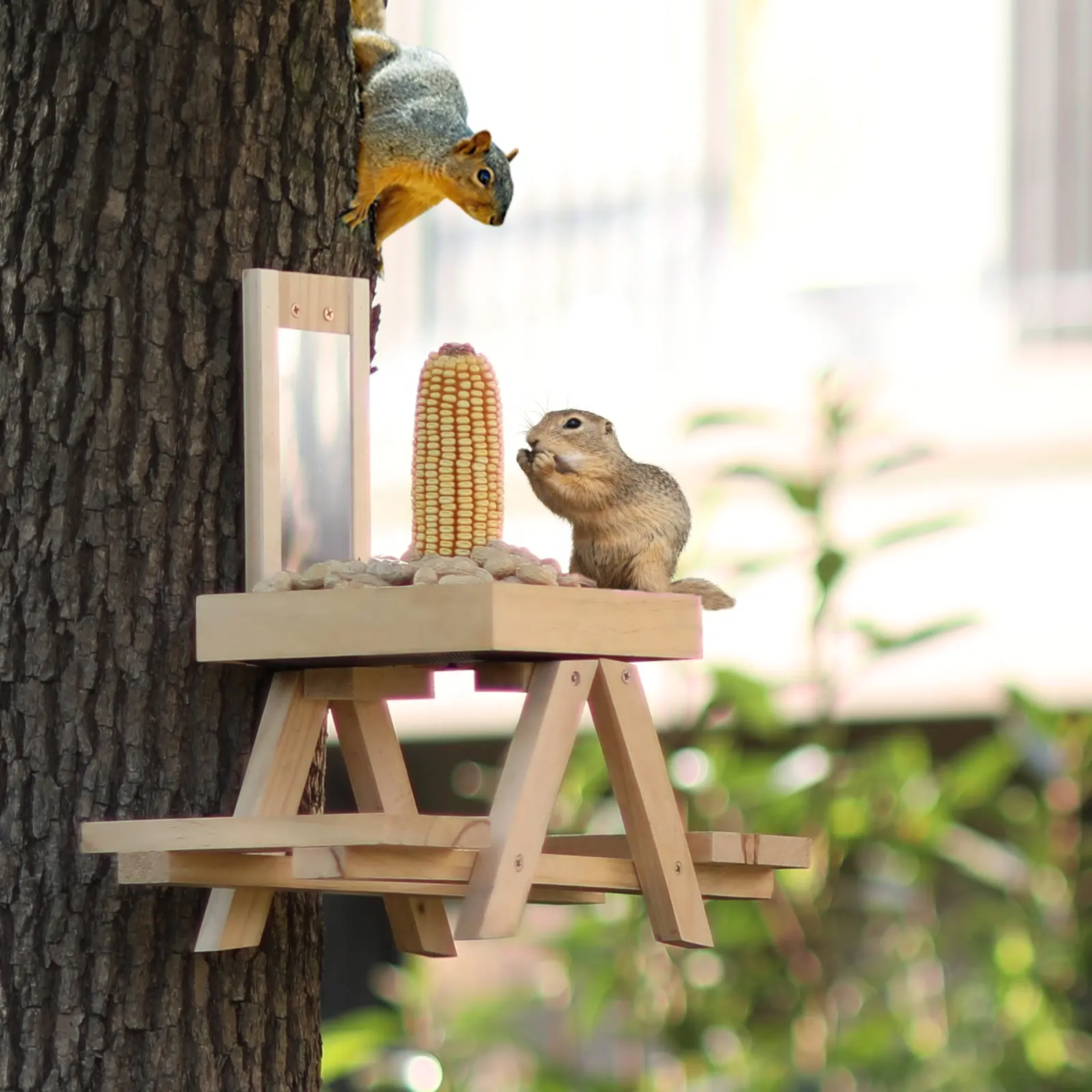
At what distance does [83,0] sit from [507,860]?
90 centimetres

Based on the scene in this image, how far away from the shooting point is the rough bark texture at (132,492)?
5.56 ft

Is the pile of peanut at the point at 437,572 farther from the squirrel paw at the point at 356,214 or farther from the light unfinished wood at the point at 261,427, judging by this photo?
the squirrel paw at the point at 356,214

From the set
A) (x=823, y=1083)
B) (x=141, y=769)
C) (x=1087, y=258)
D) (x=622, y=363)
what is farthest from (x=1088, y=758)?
(x=141, y=769)

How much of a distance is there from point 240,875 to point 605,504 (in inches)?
18.0

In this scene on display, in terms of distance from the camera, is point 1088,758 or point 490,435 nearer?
point 490,435

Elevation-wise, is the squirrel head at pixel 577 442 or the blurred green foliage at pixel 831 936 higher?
the squirrel head at pixel 577 442

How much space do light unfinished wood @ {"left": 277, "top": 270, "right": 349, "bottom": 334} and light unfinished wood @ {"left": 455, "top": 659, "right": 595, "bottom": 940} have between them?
16.1 inches

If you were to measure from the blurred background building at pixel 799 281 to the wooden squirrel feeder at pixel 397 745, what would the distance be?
1.92 metres

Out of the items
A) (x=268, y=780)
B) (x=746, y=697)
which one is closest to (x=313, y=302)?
(x=268, y=780)

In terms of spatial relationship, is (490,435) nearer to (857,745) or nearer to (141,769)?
(141,769)

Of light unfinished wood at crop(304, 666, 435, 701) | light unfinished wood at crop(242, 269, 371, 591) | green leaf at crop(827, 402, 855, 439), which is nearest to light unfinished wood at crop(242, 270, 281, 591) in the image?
light unfinished wood at crop(242, 269, 371, 591)

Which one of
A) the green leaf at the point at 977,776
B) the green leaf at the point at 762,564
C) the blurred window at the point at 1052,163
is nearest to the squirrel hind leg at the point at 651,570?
the green leaf at the point at 762,564

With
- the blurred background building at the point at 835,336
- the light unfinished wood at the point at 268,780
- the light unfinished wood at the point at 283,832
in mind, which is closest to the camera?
the light unfinished wood at the point at 283,832

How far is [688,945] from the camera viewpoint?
1.67 m
